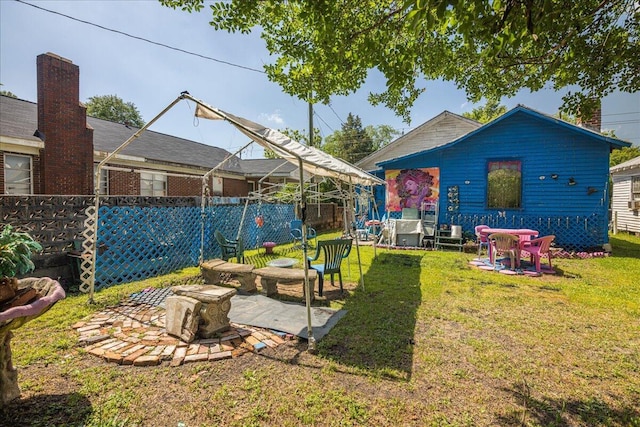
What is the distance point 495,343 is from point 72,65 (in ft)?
51.0

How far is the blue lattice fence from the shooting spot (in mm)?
6324

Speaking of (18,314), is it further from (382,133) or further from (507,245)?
(382,133)

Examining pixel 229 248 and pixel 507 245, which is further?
pixel 507 245

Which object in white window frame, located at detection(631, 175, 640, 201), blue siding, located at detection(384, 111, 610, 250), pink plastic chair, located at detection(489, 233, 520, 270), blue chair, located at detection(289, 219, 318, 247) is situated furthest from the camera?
white window frame, located at detection(631, 175, 640, 201)

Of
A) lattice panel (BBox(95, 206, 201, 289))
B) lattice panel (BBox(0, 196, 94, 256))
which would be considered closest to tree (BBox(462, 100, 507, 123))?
lattice panel (BBox(95, 206, 201, 289))

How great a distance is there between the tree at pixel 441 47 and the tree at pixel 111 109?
138ft

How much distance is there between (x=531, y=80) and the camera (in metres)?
5.08

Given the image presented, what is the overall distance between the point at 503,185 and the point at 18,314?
1426cm

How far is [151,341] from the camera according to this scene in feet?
12.3

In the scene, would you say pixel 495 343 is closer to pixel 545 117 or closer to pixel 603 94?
pixel 603 94

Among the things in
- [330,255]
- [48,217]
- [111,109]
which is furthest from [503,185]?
[111,109]

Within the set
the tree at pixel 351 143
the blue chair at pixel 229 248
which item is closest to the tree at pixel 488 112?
the tree at pixel 351 143

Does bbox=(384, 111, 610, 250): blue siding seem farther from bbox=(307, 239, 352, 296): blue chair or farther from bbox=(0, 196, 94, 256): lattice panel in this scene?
bbox=(0, 196, 94, 256): lattice panel

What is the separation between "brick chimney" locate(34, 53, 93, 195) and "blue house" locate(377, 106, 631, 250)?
12.3 metres
